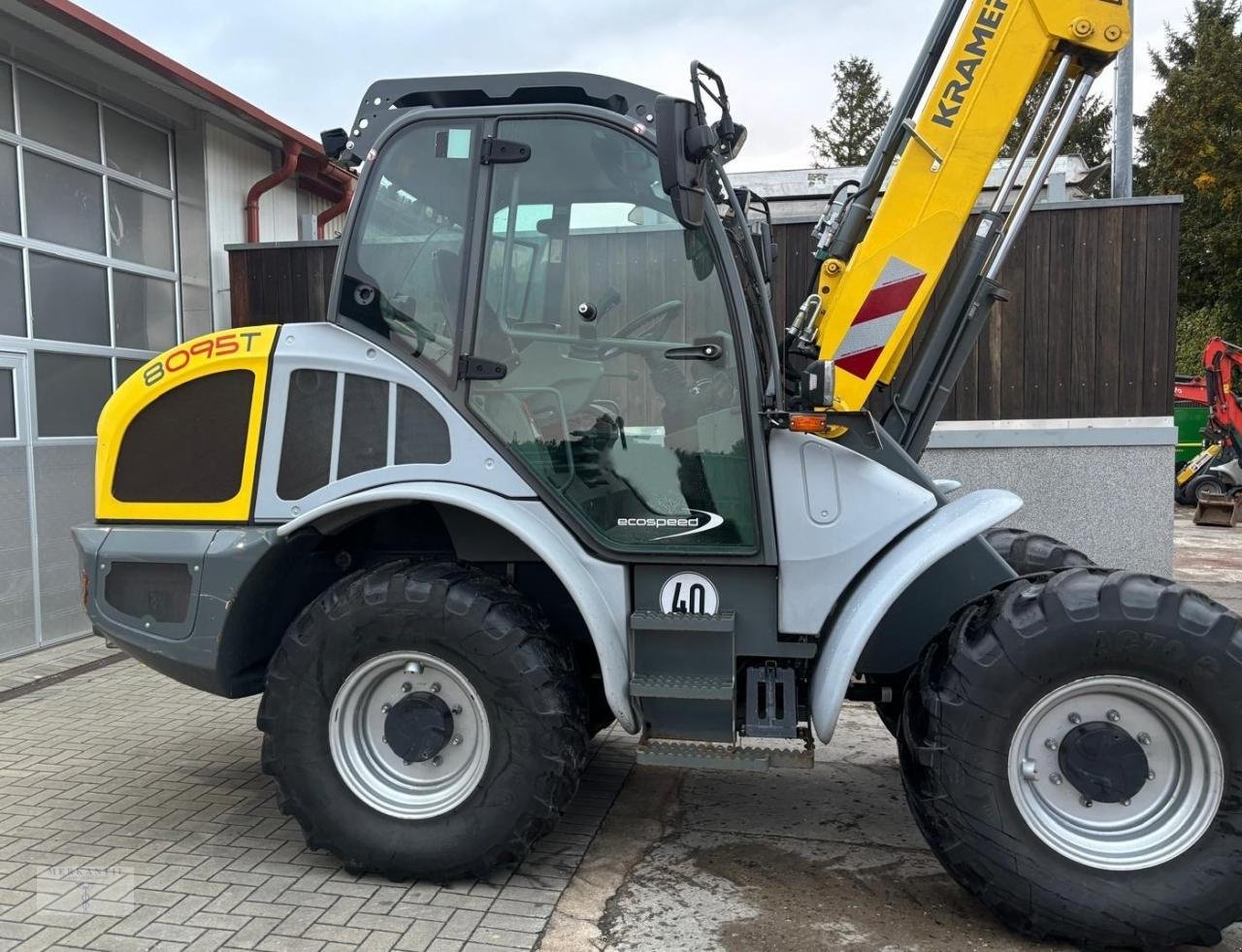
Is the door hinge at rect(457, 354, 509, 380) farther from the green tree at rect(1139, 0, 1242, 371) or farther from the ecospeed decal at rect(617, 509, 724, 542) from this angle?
the green tree at rect(1139, 0, 1242, 371)

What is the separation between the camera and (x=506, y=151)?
358 centimetres

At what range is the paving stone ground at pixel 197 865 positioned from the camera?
10.8 ft

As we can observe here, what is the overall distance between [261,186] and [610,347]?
722cm

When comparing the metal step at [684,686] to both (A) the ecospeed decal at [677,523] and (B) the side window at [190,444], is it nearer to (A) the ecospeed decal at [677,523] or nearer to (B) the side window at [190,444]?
(A) the ecospeed decal at [677,523]

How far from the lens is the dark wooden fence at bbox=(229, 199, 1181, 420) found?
305 inches

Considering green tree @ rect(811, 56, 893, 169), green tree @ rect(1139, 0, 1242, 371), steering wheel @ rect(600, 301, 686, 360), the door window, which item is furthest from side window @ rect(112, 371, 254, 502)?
green tree @ rect(811, 56, 893, 169)

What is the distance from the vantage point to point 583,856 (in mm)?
3869

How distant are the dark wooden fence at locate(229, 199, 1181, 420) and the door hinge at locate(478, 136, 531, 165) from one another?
14.4 feet

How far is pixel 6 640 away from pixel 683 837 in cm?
543

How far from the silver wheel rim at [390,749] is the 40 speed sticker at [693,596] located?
80 centimetres

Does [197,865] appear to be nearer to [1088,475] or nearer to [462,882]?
[462,882]

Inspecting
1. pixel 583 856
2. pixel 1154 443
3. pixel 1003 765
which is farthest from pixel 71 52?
pixel 1154 443

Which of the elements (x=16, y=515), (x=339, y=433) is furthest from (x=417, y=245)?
(x=16, y=515)

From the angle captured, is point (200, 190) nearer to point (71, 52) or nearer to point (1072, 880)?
point (71, 52)
